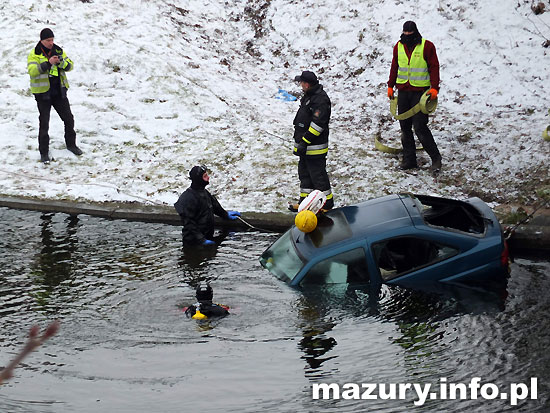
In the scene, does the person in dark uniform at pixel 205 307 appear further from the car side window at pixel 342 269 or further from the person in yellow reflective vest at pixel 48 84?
the person in yellow reflective vest at pixel 48 84

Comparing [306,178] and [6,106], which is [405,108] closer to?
[306,178]

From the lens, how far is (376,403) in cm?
674

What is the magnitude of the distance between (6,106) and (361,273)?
34.1 feet

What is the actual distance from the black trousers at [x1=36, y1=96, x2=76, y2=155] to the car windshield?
6420 mm

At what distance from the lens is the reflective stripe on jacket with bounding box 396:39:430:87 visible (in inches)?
506

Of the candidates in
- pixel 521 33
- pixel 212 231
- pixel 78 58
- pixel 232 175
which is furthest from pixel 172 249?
pixel 521 33

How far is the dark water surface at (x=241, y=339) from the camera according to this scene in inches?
276

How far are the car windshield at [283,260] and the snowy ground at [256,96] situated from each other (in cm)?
267

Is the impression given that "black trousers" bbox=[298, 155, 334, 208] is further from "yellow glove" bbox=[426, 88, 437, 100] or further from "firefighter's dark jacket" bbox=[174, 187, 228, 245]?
"yellow glove" bbox=[426, 88, 437, 100]

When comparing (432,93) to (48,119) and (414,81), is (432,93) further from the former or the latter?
(48,119)

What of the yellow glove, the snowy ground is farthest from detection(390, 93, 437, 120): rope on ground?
the snowy ground

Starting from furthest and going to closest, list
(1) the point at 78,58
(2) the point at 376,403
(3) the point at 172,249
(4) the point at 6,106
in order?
(1) the point at 78,58
(4) the point at 6,106
(3) the point at 172,249
(2) the point at 376,403

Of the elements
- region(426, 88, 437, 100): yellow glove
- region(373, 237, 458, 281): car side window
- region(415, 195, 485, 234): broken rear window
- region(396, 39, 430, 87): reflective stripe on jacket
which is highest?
region(396, 39, 430, 87): reflective stripe on jacket

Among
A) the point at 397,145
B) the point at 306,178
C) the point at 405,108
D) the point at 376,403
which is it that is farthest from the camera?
the point at 397,145
